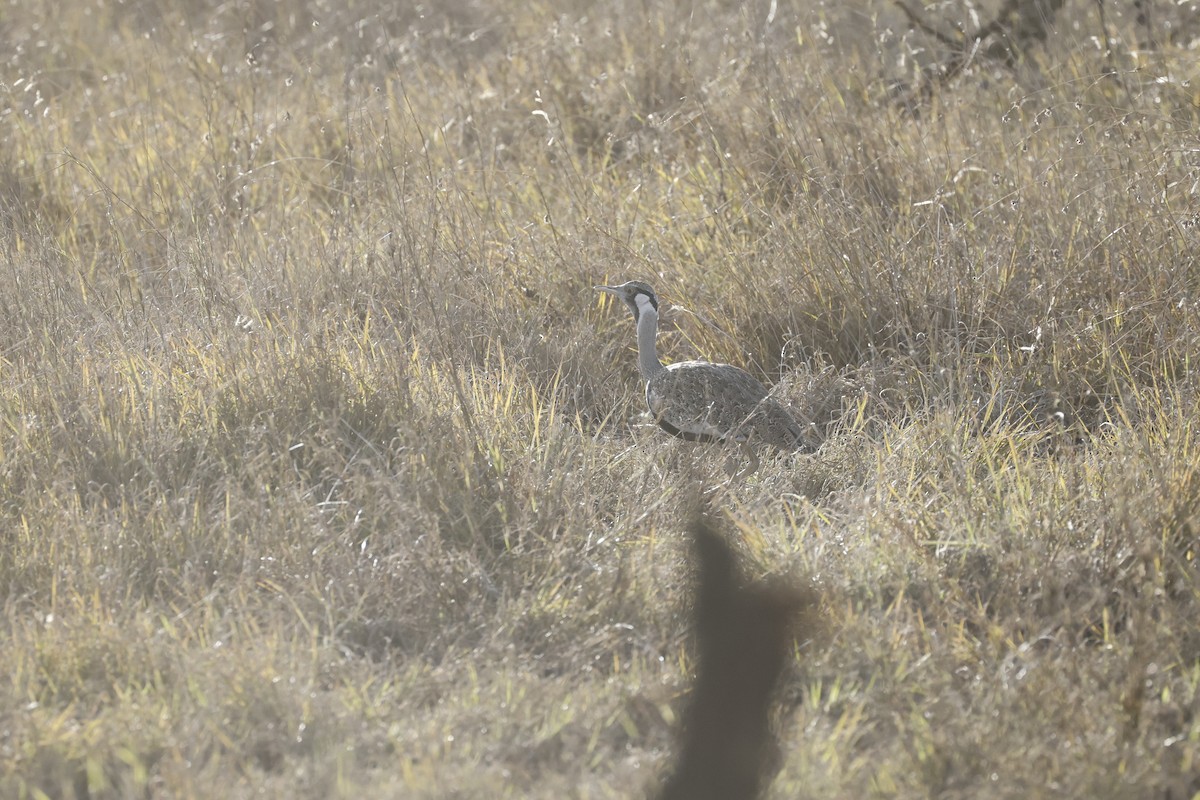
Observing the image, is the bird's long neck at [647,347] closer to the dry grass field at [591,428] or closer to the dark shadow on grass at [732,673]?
the dry grass field at [591,428]

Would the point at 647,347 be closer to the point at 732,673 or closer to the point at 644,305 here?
the point at 644,305

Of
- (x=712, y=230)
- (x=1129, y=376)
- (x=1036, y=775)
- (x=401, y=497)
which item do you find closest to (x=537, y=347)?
(x=712, y=230)

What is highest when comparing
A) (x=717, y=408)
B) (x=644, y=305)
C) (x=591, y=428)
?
(x=644, y=305)

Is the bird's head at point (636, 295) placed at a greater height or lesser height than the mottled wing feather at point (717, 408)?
greater

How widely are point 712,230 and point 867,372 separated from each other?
979 millimetres

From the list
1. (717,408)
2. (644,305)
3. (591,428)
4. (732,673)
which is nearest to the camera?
(732,673)

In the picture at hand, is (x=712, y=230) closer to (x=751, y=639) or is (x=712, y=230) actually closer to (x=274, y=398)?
(x=274, y=398)

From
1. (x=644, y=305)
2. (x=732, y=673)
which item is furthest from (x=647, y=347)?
(x=732, y=673)

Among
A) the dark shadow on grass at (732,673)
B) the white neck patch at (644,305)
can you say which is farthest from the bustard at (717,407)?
the dark shadow on grass at (732,673)

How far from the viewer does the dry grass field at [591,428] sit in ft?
8.70

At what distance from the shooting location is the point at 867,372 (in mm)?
4328

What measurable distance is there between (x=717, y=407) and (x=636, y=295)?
0.61 metres

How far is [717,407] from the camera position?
13.0 feet

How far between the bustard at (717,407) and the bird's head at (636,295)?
0.27m
